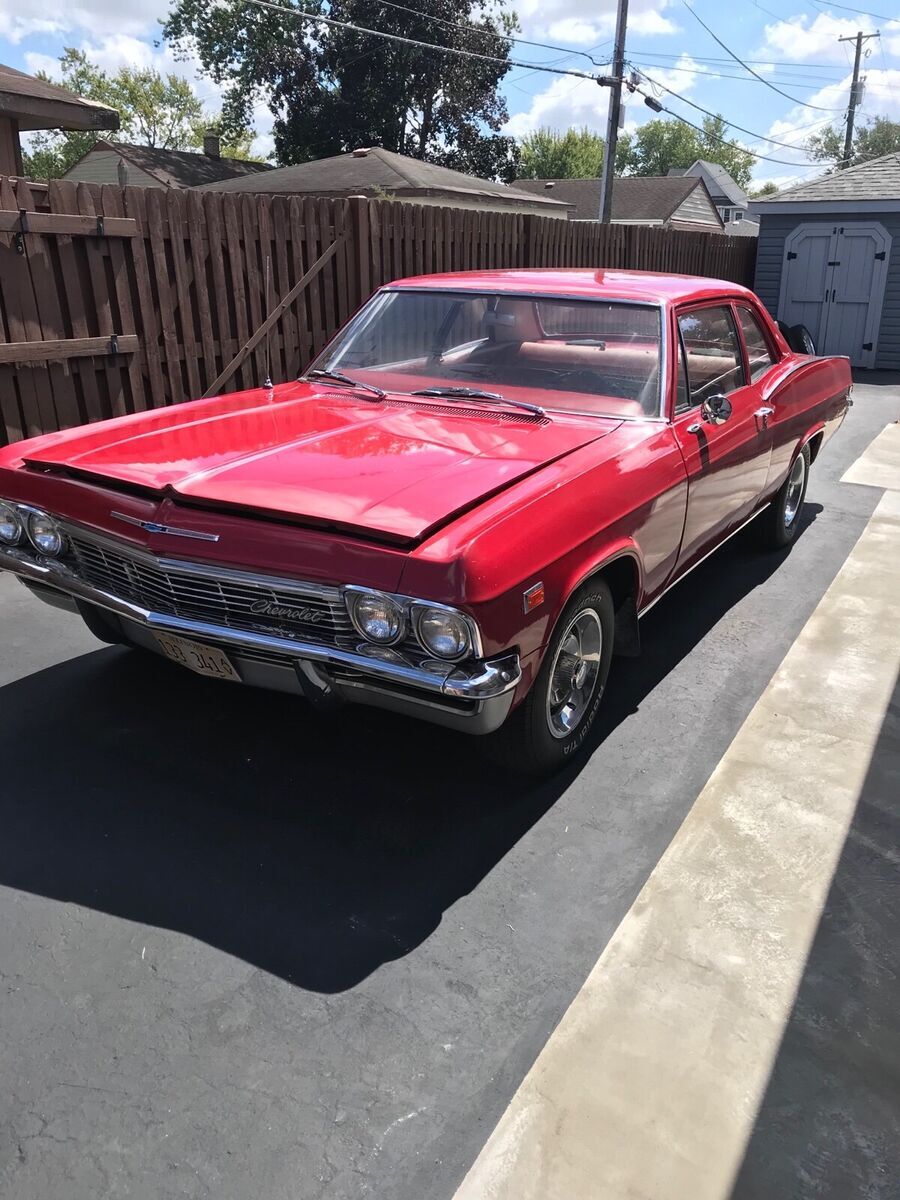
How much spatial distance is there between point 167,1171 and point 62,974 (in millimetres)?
706

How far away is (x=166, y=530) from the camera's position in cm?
290

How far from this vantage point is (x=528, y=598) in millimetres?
2781

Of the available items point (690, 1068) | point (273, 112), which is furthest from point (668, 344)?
point (273, 112)

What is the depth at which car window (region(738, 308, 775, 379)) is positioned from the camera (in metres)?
5.04

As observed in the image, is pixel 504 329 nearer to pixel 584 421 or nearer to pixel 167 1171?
pixel 584 421

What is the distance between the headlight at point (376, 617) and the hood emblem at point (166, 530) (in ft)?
1.67

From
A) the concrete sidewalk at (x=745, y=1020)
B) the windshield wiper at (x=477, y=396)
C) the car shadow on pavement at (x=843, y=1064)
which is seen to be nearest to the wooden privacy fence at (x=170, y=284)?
the windshield wiper at (x=477, y=396)

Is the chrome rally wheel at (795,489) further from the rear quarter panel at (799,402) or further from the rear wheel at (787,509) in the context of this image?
the rear quarter panel at (799,402)

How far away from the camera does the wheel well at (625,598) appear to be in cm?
351

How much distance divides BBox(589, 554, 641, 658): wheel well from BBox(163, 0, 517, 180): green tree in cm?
3765

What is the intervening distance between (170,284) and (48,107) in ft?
17.0

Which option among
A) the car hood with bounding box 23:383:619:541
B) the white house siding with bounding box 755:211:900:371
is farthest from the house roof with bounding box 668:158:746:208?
the car hood with bounding box 23:383:619:541

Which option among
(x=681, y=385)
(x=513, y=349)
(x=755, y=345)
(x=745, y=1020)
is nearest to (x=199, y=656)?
(x=745, y=1020)

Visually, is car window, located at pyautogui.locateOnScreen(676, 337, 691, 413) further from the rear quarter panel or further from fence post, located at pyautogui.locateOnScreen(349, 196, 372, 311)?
fence post, located at pyautogui.locateOnScreen(349, 196, 372, 311)
